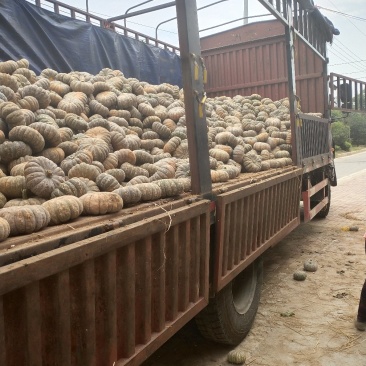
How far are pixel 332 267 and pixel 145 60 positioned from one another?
667 centimetres

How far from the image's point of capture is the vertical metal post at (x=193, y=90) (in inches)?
125

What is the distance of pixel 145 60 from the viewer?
10227 millimetres

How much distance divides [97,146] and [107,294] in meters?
2.08

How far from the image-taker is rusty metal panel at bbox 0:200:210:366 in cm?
174

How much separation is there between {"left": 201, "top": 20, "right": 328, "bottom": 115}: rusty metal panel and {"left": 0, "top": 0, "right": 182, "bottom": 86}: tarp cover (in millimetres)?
1626

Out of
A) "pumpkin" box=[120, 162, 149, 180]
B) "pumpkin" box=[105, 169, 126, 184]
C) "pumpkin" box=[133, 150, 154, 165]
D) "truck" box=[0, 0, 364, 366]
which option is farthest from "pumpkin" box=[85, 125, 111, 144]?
"truck" box=[0, 0, 364, 366]

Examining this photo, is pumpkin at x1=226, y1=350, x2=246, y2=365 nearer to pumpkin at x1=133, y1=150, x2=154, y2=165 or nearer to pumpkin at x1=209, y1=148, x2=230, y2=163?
pumpkin at x1=133, y1=150, x2=154, y2=165

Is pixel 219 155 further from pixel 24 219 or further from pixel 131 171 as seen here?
pixel 24 219

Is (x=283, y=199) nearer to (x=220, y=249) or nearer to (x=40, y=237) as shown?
(x=220, y=249)

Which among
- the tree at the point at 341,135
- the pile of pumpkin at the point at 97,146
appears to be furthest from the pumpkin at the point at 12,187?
the tree at the point at 341,135

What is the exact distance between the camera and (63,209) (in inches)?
101

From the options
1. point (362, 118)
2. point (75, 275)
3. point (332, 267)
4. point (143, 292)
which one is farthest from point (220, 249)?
point (362, 118)

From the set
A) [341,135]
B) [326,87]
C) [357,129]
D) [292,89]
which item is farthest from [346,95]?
[357,129]

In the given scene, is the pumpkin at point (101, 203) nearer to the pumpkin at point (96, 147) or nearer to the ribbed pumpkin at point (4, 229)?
the ribbed pumpkin at point (4, 229)
